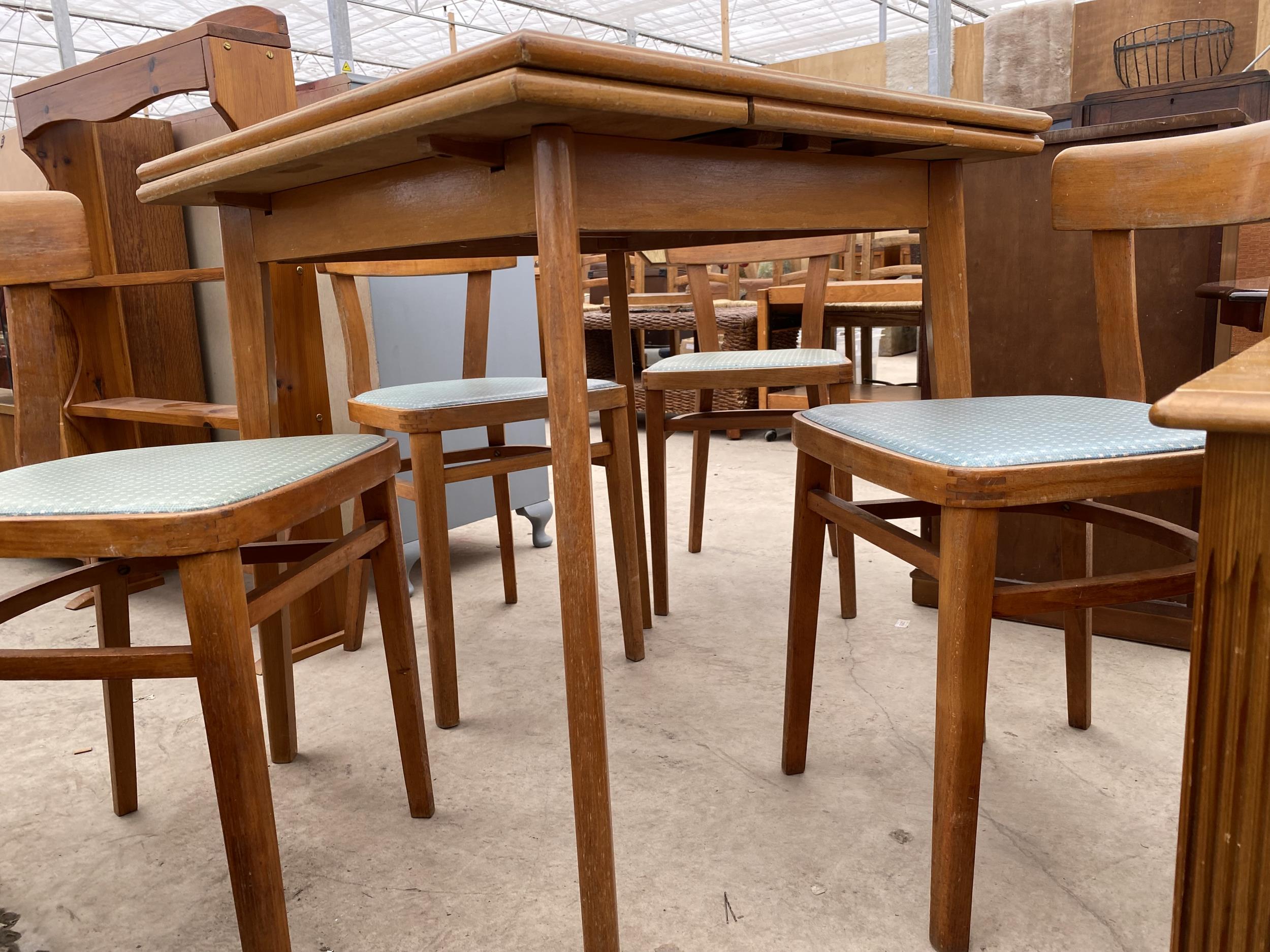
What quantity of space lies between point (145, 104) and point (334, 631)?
3.61 ft

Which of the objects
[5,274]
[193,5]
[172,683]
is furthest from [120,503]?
[193,5]

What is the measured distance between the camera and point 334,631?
199 centimetres

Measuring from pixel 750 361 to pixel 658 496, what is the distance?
1.29 ft

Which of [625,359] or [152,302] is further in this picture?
[152,302]

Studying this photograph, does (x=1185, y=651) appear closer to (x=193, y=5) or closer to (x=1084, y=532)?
(x=1084, y=532)

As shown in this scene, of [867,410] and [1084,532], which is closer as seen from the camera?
[867,410]

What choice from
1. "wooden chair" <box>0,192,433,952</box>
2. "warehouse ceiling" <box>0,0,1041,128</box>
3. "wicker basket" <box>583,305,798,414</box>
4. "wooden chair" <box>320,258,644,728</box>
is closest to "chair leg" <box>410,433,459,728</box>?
"wooden chair" <box>320,258,644,728</box>

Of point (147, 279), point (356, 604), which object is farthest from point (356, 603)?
point (147, 279)

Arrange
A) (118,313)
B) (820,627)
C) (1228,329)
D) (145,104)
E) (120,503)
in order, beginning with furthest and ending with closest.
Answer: (118,313) → (820,627) → (145,104) → (1228,329) → (120,503)

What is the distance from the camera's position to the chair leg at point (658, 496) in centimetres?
203

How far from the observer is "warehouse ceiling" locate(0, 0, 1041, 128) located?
12.5 metres

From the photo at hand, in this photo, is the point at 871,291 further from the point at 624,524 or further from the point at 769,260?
the point at 624,524

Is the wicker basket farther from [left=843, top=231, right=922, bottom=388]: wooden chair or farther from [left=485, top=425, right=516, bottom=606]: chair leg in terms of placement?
[left=485, top=425, right=516, bottom=606]: chair leg

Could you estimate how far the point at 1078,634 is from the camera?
1405 mm
